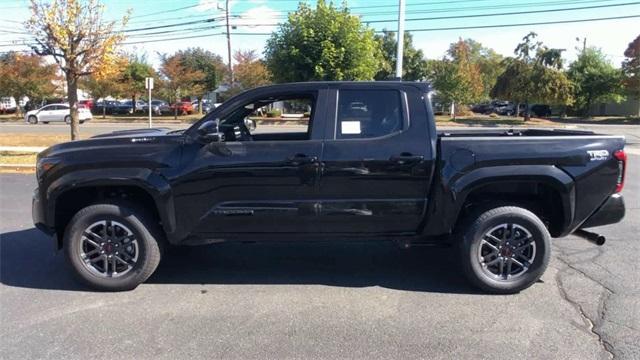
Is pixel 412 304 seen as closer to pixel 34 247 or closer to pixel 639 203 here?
pixel 34 247

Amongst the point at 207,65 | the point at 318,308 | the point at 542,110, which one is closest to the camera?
the point at 318,308

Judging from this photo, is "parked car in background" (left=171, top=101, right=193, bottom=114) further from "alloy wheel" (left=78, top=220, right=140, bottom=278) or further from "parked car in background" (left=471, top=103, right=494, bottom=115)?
"alloy wheel" (left=78, top=220, right=140, bottom=278)

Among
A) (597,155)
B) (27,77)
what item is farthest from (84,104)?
(597,155)

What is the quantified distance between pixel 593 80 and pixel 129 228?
55272 mm

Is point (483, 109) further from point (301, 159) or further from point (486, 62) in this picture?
point (301, 159)

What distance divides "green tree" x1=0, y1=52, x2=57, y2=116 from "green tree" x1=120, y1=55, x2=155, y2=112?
226 inches

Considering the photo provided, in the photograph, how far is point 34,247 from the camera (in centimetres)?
634

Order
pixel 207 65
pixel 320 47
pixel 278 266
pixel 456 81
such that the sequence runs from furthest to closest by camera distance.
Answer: pixel 207 65 → pixel 456 81 → pixel 320 47 → pixel 278 266

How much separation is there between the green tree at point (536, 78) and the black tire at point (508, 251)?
38.2 meters

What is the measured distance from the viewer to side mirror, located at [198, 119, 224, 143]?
465cm

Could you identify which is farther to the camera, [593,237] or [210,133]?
[593,237]

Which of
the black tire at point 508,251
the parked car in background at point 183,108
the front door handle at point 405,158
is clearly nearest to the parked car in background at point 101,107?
the parked car in background at point 183,108

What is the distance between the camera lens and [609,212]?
490cm

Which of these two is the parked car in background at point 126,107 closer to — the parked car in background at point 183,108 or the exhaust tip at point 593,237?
the parked car in background at point 183,108
